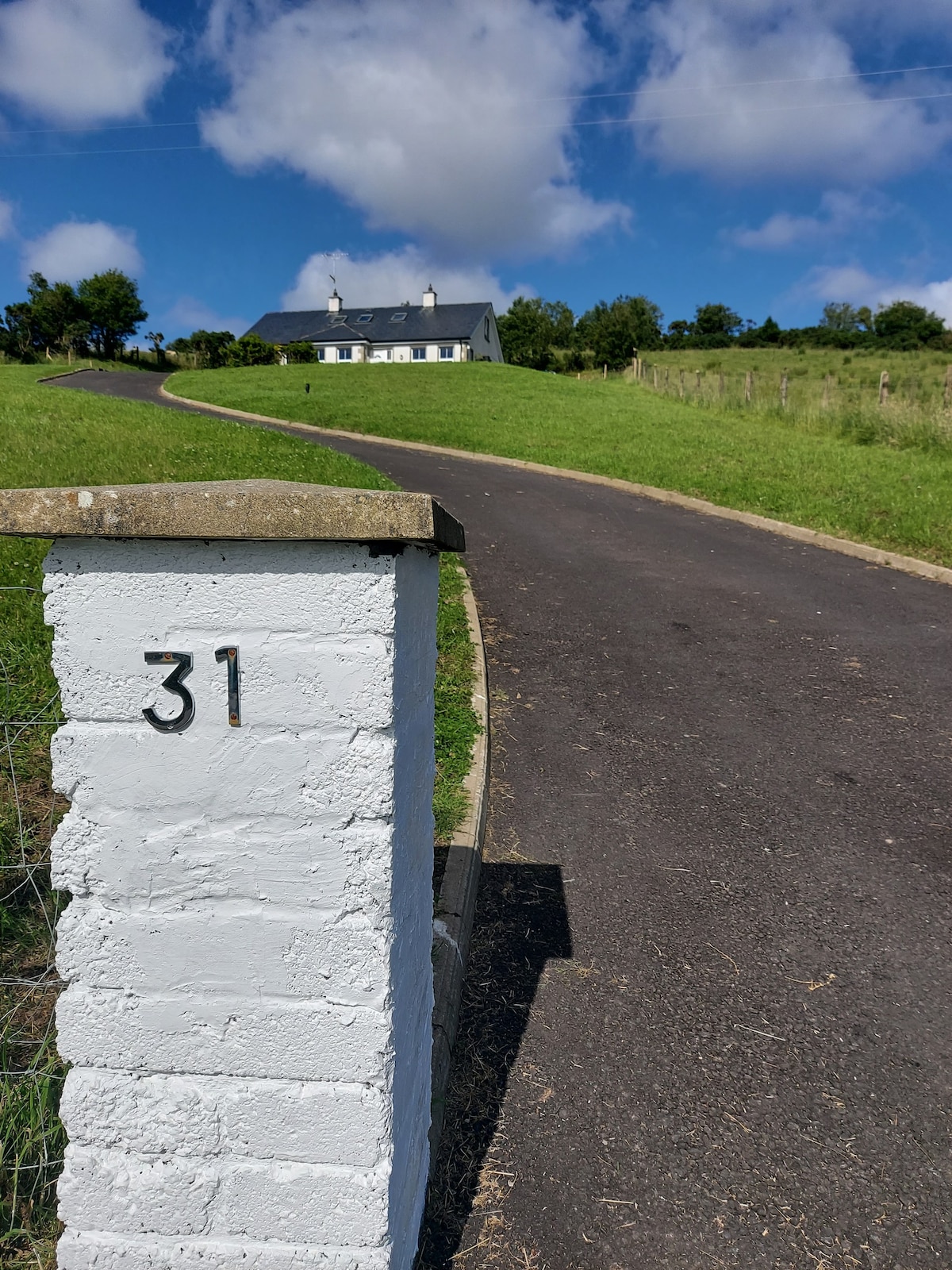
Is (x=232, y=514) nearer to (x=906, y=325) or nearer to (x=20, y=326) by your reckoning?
(x=906, y=325)

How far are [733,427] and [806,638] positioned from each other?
1332cm

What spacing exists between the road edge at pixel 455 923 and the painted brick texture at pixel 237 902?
2.40 feet

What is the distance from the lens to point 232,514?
5.16 ft

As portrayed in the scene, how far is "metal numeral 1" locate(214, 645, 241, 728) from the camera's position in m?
1.66

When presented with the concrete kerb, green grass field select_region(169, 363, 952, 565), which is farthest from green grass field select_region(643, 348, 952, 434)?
the concrete kerb

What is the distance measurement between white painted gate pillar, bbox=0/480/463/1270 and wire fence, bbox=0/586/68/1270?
1.74 ft

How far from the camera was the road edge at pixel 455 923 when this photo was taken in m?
2.62

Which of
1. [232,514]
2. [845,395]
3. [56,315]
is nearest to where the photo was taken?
[232,514]

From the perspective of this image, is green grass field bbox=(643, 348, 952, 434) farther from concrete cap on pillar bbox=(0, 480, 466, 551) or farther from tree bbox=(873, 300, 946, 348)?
concrete cap on pillar bbox=(0, 480, 466, 551)

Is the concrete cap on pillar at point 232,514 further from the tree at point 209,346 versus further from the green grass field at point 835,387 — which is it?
the tree at point 209,346

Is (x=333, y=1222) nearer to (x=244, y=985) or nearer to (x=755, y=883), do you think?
(x=244, y=985)

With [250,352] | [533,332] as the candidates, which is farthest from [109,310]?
[533,332]

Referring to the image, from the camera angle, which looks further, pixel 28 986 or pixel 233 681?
pixel 28 986

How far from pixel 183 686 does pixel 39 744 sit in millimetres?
2874
